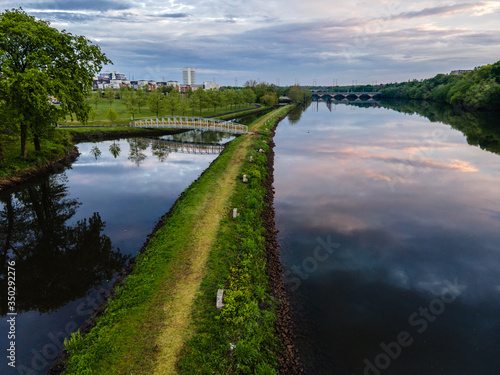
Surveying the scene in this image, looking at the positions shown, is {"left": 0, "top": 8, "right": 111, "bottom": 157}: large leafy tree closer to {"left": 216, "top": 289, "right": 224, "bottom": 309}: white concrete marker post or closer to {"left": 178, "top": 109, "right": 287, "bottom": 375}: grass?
{"left": 178, "top": 109, "right": 287, "bottom": 375}: grass

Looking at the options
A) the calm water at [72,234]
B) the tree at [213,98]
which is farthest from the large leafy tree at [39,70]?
the tree at [213,98]

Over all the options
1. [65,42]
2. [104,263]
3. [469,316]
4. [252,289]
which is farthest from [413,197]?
[65,42]

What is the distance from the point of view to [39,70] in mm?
30000

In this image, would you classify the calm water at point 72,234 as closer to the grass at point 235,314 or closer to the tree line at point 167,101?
the grass at point 235,314

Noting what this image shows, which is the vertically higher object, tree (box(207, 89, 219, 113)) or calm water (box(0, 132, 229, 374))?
tree (box(207, 89, 219, 113))

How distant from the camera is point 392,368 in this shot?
1173 cm

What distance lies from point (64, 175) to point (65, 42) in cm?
1612

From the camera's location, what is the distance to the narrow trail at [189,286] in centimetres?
1088

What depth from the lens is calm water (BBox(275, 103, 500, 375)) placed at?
12.5m

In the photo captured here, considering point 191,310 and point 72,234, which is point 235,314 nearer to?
point 191,310
